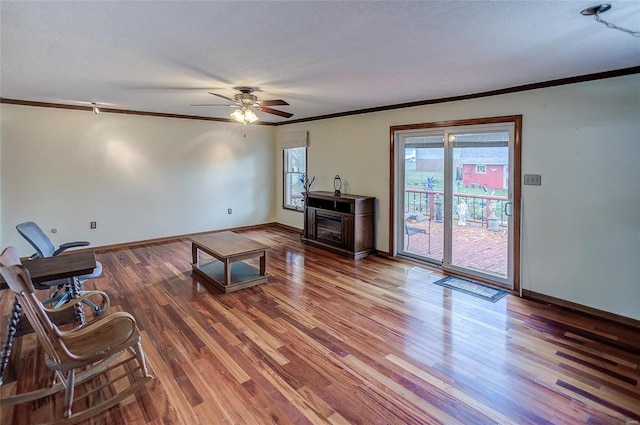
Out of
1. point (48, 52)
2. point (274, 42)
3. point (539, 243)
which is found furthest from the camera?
point (539, 243)

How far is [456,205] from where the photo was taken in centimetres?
474

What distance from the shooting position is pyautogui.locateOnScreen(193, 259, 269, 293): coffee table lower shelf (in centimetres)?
417

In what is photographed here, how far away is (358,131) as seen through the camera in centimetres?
591

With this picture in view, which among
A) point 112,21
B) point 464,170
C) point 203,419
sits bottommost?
point 203,419

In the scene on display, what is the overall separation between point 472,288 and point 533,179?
140 centimetres

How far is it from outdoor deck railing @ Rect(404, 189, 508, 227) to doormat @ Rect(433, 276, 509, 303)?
0.77 meters

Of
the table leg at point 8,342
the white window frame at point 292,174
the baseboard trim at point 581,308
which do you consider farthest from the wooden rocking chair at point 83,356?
the white window frame at point 292,174

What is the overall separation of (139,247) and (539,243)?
595 centimetres

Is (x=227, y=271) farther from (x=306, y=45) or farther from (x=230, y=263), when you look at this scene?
(x=306, y=45)

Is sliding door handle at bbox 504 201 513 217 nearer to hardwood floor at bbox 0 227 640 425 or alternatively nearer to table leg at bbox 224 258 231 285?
hardwood floor at bbox 0 227 640 425

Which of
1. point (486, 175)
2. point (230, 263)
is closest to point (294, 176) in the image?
point (230, 263)

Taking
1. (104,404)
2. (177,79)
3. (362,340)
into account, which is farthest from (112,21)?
(362,340)

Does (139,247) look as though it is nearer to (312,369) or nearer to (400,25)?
(312,369)

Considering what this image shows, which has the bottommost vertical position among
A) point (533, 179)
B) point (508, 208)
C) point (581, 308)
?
point (581, 308)
